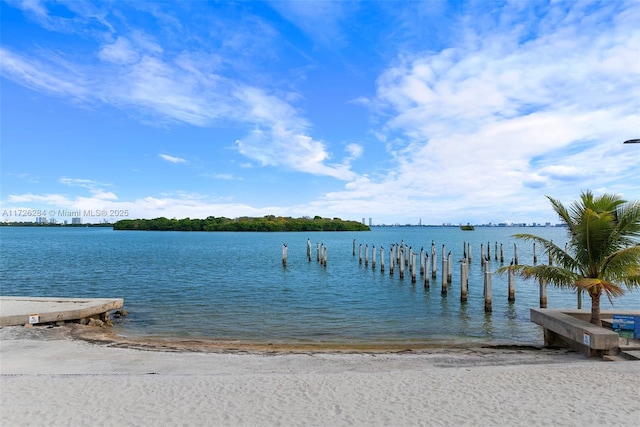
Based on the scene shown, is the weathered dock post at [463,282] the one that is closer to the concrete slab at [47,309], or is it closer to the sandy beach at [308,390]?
the sandy beach at [308,390]

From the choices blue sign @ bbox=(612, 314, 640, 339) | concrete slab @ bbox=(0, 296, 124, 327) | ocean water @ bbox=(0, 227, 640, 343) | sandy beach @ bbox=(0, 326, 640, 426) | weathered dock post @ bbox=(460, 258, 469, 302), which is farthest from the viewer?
weathered dock post @ bbox=(460, 258, 469, 302)

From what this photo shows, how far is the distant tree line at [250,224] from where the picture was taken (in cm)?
15762

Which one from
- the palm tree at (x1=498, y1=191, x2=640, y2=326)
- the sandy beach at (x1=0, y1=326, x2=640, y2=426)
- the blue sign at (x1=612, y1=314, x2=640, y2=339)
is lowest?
the sandy beach at (x1=0, y1=326, x2=640, y2=426)

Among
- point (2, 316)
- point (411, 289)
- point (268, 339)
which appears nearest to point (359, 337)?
point (268, 339)

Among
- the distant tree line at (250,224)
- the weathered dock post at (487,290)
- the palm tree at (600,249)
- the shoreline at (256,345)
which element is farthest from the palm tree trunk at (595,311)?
the distant tree line at (250,224)

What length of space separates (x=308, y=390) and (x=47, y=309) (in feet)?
37.3

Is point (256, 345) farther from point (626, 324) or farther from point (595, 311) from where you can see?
point (626, 324)

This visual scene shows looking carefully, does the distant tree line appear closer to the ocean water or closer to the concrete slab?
the ocean water

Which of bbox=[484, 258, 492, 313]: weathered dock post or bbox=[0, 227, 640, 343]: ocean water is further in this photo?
bbox=[484, 258, 492, 313]: weathered dock post

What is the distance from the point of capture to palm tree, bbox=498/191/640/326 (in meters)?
10.3

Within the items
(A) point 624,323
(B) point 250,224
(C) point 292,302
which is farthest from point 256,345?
(B) point 250,224

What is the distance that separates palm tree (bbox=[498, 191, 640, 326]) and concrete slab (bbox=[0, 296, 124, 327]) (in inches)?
571

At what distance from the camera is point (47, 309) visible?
1413cm

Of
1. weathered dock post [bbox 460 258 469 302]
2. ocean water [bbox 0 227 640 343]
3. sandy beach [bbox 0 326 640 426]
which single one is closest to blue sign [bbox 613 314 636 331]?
sandy beach [bbox 0 326 640 426]
